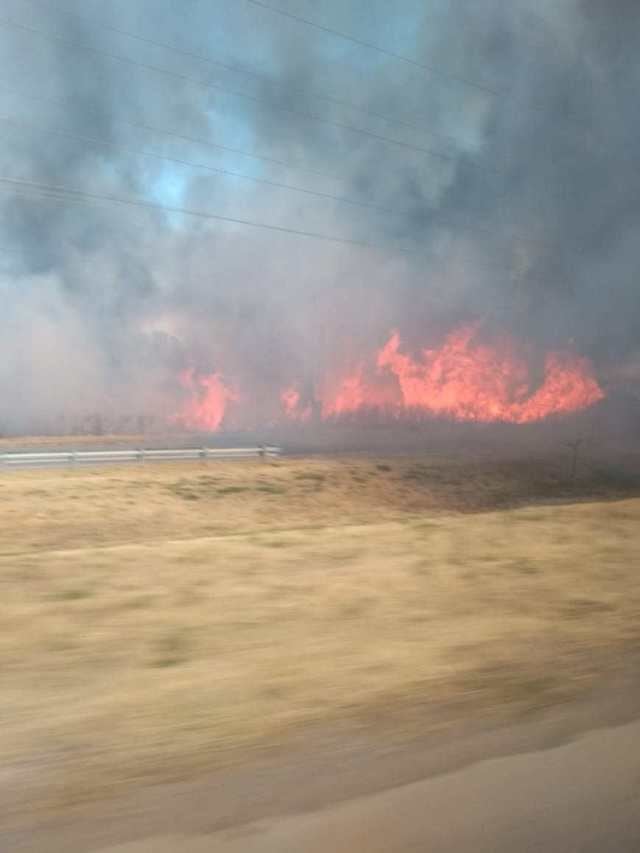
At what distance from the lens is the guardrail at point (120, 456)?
1222 inches

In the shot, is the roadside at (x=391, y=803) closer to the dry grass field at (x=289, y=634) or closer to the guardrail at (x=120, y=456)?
the dry grass field at (x=289, y=634)

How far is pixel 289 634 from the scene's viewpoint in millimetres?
7719

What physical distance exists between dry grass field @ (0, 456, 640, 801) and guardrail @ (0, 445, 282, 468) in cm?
2016

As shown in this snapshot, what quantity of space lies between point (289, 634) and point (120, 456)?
2655cm

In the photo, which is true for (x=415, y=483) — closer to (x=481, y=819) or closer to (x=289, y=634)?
(x=289, y=634)

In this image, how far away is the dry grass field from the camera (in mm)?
5441

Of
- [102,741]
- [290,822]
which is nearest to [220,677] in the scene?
[102,741]

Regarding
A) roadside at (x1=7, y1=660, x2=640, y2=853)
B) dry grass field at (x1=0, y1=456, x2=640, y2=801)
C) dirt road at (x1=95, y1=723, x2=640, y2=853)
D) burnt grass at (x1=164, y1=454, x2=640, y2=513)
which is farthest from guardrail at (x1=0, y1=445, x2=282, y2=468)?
dirt road at (x1=95, y1=723, x2=640, y2=853)

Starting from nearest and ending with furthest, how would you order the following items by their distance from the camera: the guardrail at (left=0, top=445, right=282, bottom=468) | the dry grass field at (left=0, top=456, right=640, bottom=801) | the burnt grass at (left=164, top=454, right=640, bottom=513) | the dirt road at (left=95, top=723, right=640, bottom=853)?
the dirt road at (left=95, top=723, right=640, bottom=853) < the dry grass field at (left=0, top=456, right=640, bottom=801) < the burnt grass at (left=164, top=454, right=640, bottom=513) < the guardrail at (left=0, top=445, right=282, bottom=468)

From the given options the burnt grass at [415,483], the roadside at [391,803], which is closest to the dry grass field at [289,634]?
the roadside at [391,803]

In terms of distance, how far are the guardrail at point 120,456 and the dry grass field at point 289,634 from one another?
20162mm

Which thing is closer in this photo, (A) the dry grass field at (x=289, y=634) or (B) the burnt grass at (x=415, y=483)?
(A) the dry grass field at (x=289, y=634)

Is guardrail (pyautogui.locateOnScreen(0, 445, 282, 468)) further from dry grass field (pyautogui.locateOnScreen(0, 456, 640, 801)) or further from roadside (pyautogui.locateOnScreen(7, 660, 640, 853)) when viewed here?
roadside (pyautogui.locateOnScreen(7, 660, 640, 853))

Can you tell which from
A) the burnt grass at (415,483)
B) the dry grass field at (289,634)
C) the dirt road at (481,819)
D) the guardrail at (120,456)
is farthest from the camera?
the guardrail at (120,456)
